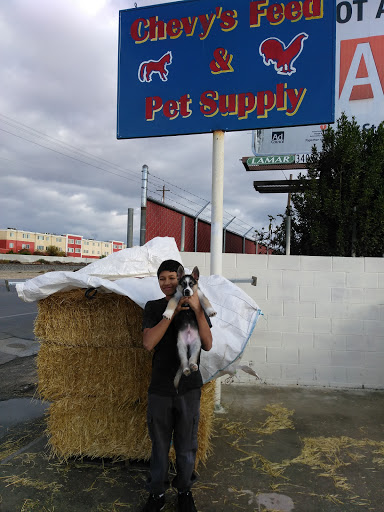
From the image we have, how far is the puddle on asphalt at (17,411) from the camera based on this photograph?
4227 millimetres

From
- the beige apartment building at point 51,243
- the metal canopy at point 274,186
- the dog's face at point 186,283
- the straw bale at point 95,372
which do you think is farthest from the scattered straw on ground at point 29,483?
the beige apartment building at point 51,243

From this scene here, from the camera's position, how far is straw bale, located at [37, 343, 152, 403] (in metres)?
3.22

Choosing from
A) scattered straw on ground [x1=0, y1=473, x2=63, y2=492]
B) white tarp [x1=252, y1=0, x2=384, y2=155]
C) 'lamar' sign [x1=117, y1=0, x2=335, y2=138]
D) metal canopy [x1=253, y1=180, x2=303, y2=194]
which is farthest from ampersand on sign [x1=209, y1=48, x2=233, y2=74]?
metal canopy [x1=253, y1=180, x2=303, y2=194]

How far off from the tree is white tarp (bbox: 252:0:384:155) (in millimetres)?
2997

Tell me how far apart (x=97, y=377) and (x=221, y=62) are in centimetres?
358

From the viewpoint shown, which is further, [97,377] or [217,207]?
[217,207]

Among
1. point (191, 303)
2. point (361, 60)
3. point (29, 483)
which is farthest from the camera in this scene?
point (361, 60)

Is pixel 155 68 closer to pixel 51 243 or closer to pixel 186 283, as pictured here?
pixel 186 283

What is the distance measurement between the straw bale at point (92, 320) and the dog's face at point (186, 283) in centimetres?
94

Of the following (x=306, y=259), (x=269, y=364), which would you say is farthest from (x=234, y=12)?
(x=269, y=364)

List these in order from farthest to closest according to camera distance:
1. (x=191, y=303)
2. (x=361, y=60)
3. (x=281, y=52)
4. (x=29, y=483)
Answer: (x=361, y=60)
(x=281, y=52)
(x=29, y=483)
(x=191, y=303)

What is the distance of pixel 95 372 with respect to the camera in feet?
10.7

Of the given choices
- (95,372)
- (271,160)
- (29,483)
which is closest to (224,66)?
(95,372)

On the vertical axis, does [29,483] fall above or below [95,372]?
below
